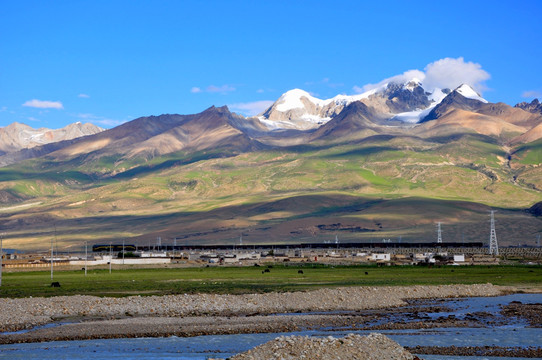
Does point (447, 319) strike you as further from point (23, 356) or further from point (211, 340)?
point (23, 356)

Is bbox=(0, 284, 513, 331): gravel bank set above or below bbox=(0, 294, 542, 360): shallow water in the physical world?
above

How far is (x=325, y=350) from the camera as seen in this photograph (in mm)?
32594

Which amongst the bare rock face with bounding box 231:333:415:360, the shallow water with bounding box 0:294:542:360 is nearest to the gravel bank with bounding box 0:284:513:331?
the shallow water with bounding box 0:294:542:360

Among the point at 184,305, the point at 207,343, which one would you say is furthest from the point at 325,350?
the point at 184,305

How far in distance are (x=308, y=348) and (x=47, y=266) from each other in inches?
5285

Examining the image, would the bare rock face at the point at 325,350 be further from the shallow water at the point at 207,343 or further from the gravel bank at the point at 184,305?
the gravel bank at the point at 184,305

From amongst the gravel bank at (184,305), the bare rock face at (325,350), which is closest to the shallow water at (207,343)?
the bare rock face at (325,350)

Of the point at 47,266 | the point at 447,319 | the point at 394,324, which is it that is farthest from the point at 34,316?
the point at 47,266

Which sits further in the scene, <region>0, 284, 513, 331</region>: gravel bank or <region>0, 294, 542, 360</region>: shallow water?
<region>0, 284, 513, 331</region>: gravel bank

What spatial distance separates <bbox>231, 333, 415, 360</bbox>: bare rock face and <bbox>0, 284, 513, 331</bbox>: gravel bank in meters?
23.1

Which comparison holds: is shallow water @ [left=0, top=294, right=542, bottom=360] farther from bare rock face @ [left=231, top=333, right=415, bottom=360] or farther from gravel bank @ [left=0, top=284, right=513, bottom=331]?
gravel bank @ [left=0, top=284, right=513, bottom=331]

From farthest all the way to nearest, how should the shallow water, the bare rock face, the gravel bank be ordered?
the gravel bank < the shallow water < the bare rock face

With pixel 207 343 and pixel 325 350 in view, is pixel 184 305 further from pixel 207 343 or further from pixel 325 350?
pixel 325 350

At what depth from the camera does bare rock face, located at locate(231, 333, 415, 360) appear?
32375mm
